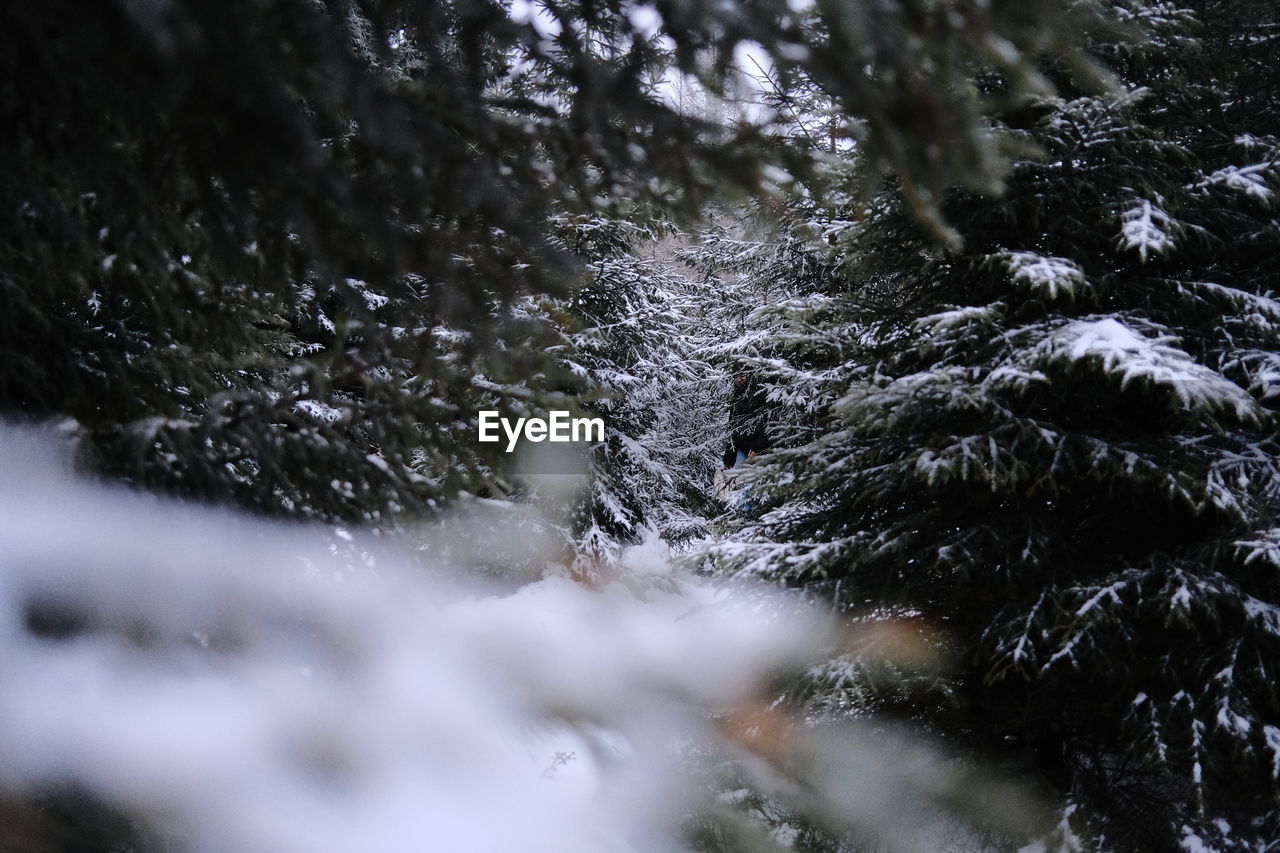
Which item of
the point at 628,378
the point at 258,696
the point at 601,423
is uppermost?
the point at 628,378

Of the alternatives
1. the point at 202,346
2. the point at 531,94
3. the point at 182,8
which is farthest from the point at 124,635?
the point at 531,94

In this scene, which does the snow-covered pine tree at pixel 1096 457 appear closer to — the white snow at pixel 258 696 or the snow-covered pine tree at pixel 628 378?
the white snow at pixel 258 696

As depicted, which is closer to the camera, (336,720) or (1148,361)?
(336,720)

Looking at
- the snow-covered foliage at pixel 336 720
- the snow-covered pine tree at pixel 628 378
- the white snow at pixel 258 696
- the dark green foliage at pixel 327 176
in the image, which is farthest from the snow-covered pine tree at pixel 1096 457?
the snow-covered pine tree at pixel 628 378

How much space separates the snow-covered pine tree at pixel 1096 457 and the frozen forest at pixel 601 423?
1.5 inches

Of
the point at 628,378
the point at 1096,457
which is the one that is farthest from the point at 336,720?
the point at 628,378

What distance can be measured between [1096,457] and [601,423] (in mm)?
3115

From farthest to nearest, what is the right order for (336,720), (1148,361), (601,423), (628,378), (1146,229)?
(628,378)
(601,423)
(1146,229)
(1148,361)
(336,720)

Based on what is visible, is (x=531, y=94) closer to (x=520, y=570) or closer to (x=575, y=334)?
(x=575, y=334)

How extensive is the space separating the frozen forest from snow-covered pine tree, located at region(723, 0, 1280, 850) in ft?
0.12

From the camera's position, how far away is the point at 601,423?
5535mm

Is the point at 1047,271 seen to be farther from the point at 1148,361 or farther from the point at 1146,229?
the point at 1148,361

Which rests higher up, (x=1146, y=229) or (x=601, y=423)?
(x=1146, y=229)

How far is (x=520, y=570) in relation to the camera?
34.4 feet
